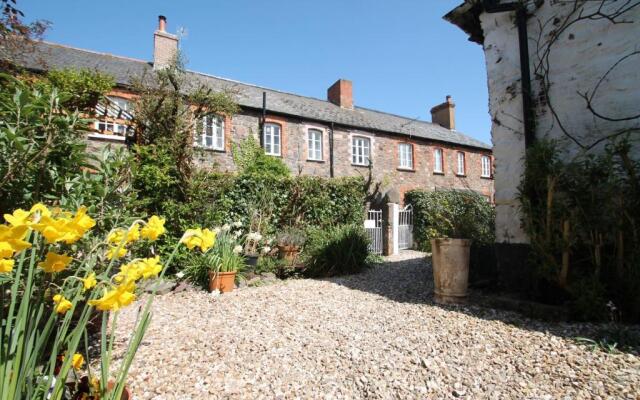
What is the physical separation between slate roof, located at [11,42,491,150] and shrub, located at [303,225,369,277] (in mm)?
5855

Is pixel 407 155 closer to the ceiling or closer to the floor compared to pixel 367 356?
closer to the ceiling

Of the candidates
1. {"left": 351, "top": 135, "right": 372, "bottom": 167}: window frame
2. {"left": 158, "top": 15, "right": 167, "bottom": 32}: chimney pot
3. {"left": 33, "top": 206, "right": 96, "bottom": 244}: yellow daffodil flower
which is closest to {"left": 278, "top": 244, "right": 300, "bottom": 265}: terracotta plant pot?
{"left": 33, "top": 206, "right": 96, "bottom": 244}: yellow daffodil flower

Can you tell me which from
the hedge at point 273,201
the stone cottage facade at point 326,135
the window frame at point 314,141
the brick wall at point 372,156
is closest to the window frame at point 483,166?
the stone cottage facade at point 326,135

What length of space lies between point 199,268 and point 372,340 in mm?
3464

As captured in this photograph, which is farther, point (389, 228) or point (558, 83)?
point (389, 228)

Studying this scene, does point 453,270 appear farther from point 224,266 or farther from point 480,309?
point 224,266

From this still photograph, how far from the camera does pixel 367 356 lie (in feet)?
8.37

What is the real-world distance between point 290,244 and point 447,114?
18355mm

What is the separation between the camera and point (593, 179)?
3.18 metres

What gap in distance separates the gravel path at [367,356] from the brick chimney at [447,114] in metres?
19.8

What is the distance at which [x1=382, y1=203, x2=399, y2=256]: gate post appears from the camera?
10251 millimetres

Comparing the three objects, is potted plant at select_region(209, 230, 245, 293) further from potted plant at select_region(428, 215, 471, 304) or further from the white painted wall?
the white painted wall

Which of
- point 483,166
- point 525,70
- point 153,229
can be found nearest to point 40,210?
point 153,229

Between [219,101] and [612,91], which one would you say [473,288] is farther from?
[219,101]
